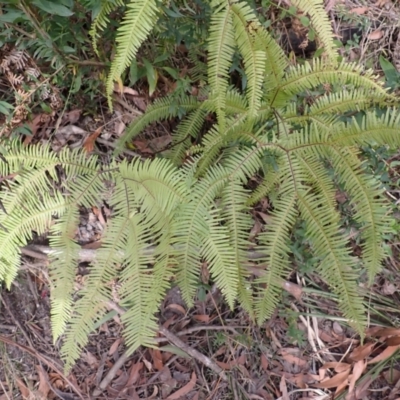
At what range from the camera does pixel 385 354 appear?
8.18 feet

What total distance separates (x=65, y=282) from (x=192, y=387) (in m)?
1.18

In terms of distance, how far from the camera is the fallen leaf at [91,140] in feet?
7.97

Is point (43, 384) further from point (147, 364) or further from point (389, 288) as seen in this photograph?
point (389, 288)

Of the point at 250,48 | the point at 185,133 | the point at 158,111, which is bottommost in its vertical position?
the point at 185,133

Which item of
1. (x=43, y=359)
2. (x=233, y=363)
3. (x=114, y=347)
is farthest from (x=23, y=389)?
(x=233, y=363)

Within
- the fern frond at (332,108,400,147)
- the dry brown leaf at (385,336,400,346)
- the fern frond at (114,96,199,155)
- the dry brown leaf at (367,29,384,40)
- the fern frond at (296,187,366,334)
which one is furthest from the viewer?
the dry brown leaf at (367,29,384,40)

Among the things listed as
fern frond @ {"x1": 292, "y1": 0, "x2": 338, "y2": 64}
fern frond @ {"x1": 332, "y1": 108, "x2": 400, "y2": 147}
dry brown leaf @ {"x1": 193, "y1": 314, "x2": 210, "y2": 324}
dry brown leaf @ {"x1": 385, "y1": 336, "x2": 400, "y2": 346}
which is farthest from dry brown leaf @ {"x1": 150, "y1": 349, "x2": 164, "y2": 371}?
fern frond @ {"x1": 292, "y1": 0, "x2": 338, "y2": 64}

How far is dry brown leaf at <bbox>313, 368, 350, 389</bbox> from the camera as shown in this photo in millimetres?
2525

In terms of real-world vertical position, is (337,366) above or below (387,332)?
below

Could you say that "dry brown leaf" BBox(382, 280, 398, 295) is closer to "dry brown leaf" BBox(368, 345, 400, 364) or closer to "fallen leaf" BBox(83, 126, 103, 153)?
"dry brown leaf" BBox(368, 345, 400, 364)

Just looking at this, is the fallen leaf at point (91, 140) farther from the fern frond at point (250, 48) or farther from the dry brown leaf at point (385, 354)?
the dry brown leaf at point (385, 354)

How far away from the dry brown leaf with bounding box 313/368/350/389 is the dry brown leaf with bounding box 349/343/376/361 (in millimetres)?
96

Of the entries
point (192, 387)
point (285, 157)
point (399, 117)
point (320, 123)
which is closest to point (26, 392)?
Answer: point (192, 387)

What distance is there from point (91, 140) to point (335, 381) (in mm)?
2028
